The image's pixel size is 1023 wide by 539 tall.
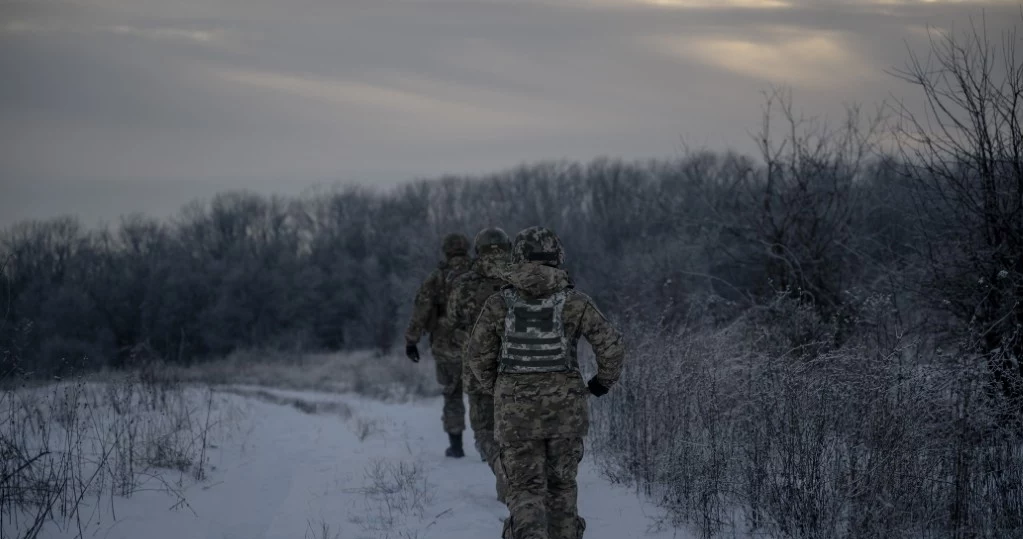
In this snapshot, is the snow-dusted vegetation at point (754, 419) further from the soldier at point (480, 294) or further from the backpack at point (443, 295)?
the backpack at point (443, 295)

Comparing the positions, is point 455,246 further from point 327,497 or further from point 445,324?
point 327,497

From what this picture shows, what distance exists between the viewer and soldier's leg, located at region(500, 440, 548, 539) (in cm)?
480

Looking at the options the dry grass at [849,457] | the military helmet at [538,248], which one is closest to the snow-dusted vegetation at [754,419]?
the dry grass at [849,457]

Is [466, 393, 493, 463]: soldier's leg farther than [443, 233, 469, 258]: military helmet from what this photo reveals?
No

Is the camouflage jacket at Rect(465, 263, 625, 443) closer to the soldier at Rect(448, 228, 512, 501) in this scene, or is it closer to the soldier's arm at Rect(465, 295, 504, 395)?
the soldier's arm at Rect(465, 295, 504, 395)

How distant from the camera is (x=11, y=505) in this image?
551 centimetres

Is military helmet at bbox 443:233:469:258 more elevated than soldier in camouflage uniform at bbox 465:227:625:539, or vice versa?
military helmet at bbox 443:233:469:258

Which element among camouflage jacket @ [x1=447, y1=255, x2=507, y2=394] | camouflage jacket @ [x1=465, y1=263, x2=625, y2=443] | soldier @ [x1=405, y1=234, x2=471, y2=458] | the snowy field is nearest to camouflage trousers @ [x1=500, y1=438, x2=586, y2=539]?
camouflage jacket @ [x1=465, y1=263, x2=625, y2=443]

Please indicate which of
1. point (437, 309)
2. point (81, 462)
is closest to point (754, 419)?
point (437, 309)

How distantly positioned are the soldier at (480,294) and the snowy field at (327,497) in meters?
0.54

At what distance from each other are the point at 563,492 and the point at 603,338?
3.46 ft

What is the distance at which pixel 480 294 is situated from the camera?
7371 millimetres

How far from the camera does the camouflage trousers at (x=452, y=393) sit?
8250 millimetres

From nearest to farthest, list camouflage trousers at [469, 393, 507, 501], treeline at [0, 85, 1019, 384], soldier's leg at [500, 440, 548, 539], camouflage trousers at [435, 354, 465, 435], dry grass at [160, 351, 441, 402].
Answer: soldier's leg at [500, 440, 548, 539] → camouflage trousers at [469, 393, 507, 501] → camouflage trousers at [435, 354, 465, 435] → dry grass at [160, 351, 441, 402] → treeline at [0, 85, 1019, 384]
